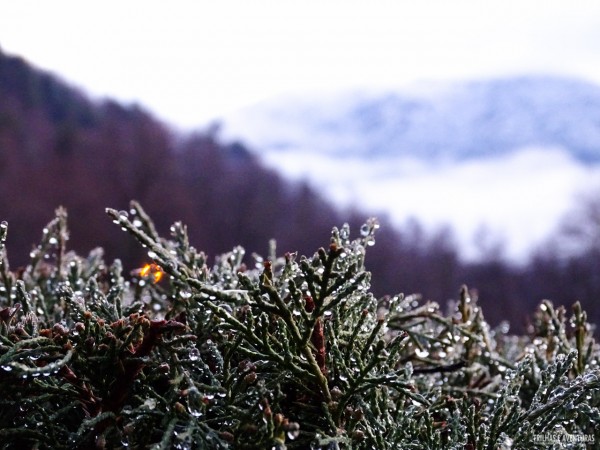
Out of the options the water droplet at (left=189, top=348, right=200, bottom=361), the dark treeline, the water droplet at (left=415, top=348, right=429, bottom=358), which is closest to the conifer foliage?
the water droplet at (left=189, top=348, right=200, bottom=361)

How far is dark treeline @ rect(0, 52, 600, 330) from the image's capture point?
68.3 feet

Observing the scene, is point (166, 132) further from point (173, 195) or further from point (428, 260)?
point (428, 260)

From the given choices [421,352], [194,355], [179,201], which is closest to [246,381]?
[194,355]

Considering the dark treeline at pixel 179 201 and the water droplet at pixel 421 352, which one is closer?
the water droplet at pixel 421 352

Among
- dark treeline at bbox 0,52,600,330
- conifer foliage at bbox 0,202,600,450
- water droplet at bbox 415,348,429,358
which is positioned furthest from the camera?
dark treeline at bbox 0,52,600,330

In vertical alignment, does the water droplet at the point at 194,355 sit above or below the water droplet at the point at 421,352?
above

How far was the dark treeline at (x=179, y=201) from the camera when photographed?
68.3 ft

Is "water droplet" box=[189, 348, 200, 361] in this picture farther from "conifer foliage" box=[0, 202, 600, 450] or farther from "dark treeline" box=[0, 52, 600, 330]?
"dark treeline" box=[0, 52, 600, 330]

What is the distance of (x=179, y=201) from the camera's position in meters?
25.4

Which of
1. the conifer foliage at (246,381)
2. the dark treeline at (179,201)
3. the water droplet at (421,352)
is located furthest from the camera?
the dark treeline at (179,201)

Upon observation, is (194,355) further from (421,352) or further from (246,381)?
(421,352)

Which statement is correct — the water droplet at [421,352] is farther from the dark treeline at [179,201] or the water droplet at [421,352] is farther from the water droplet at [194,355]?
the dark treeline at [179,201]

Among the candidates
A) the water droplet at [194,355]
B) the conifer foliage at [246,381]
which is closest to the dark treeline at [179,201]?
the conifer foliage at [246,381]

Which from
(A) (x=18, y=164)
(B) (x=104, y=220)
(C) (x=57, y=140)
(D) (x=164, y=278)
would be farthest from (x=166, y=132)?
(D) (x=164, y=278)
